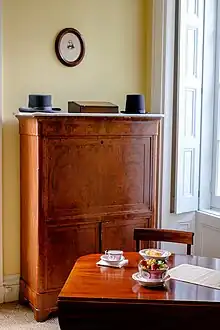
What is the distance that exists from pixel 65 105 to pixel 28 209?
0.92m

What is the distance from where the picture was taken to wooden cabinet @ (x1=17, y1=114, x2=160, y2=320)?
3.41 metres

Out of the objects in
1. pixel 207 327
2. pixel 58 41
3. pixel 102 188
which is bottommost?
pixel 207 327

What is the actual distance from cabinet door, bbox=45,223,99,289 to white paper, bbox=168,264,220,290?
1.21m

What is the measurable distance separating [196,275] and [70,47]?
227 centimetres

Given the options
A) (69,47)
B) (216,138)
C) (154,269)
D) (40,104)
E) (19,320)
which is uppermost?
(69,47)

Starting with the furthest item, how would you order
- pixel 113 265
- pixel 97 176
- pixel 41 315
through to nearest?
pixel 97 176, pixel 41 315, pixel 113 265

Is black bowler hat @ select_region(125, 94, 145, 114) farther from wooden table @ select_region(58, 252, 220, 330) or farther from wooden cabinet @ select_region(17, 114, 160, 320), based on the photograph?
wooden table @ select_region(58, 252, 220, 330)

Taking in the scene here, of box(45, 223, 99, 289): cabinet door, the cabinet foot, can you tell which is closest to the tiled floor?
the cabinet foot

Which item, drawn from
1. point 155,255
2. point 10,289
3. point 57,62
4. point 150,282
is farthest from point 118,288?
point 57,62

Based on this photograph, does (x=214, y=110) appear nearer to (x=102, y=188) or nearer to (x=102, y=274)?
(x=102, y=188)

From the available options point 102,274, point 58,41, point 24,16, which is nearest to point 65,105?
point 58,41

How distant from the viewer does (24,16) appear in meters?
3.76

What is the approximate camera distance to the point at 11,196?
3.79m

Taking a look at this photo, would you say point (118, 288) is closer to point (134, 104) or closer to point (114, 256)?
point (114, 256)
